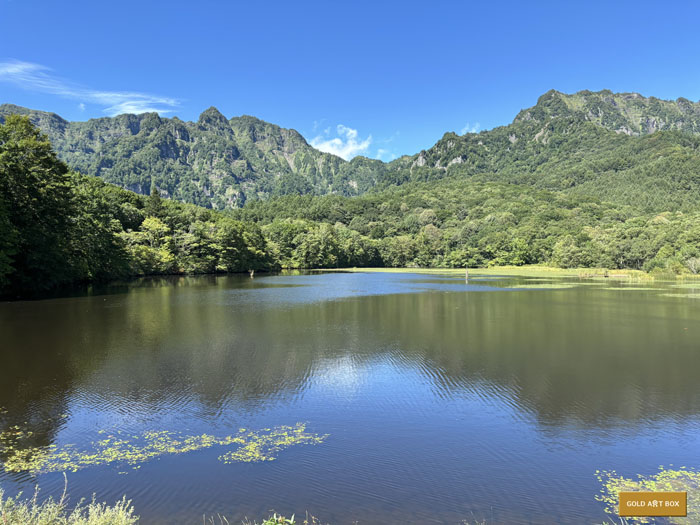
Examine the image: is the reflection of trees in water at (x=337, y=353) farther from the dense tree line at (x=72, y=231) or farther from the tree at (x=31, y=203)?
the dense tree line at (x=72, y=231)

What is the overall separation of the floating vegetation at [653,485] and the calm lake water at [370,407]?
0.68 feet

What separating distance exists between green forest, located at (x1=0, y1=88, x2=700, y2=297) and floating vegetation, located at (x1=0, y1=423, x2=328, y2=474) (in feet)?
95.3

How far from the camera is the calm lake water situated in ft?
22.7

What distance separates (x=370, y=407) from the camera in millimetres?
11289

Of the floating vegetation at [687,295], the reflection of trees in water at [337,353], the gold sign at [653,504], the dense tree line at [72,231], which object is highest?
the dense tree line at [72,231]

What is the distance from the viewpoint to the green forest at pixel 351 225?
37.1 meters

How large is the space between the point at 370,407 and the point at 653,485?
19.9ft

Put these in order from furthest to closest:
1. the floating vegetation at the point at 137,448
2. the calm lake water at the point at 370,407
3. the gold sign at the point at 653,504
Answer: the floating vegetation at the point at 137,448, the calm lake water at the point at 370,407, the gold sign at the point at 653,504

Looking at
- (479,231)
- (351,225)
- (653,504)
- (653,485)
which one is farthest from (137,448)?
(351,225)

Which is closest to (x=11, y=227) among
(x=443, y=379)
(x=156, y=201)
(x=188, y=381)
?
(x=188, y=381)

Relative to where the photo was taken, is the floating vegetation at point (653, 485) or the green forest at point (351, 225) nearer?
the floating vegetation at point (653, 485)

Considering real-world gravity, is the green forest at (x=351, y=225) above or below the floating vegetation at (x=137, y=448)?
above

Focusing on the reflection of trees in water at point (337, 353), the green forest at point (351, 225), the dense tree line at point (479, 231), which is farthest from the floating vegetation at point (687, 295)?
the dense tree line at point (479, 231)

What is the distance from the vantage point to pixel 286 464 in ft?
26.1
